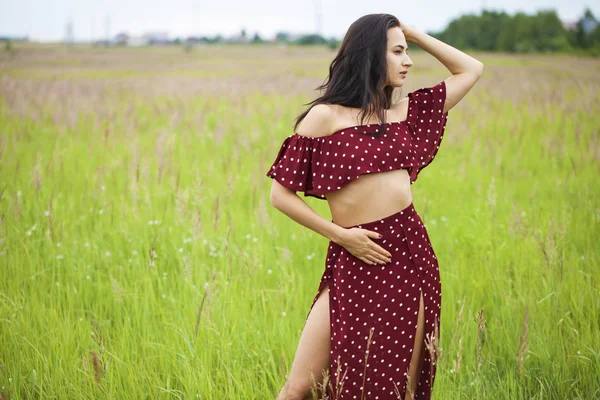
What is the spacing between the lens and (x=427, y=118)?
221 centimetres

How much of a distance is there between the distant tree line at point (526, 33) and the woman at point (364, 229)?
43076mm

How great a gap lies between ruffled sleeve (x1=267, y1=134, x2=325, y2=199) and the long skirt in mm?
286

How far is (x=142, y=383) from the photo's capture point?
7.57 feet

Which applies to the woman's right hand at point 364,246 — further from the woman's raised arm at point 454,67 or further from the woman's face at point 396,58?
the woman's raised arm at point 454,67

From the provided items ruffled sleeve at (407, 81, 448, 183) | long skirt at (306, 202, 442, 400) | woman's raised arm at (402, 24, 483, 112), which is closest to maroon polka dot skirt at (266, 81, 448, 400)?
long skirt at (306, 202, 442, 400)

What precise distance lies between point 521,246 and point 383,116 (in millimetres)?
1909

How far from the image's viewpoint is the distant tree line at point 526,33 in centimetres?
4612

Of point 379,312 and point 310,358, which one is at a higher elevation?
point 379,312

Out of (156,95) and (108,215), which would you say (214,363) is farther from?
(156,95)

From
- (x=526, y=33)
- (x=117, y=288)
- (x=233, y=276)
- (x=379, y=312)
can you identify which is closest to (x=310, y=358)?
(x=379, y=312)

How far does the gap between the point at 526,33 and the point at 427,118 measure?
56235mm

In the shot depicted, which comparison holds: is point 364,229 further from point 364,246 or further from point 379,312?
point 379,312

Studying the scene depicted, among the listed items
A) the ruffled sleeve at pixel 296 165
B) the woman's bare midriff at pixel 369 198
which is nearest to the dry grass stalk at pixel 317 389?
the woman's bare midriff at pixel 369 198

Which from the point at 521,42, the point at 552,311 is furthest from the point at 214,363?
the point at 521,42
